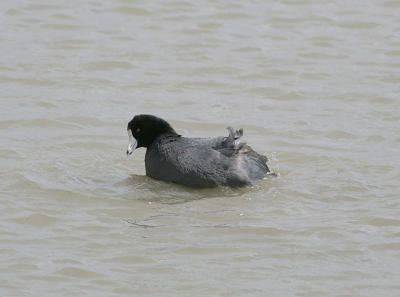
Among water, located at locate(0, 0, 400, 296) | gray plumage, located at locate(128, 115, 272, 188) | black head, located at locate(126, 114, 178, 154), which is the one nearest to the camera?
water, located at locate(0, 0, 400, 296)

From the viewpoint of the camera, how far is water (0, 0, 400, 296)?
7172 mm

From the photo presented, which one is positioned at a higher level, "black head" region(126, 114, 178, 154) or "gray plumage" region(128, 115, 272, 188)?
"black head" region(126, 114, 178, 154)

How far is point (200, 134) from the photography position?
436 inches

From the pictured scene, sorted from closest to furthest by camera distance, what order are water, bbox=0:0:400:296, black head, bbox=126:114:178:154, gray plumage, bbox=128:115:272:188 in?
water, bbox=0:0:400:296, gray plumage, bbox=128:115:272:188, black head, bbox=126:114:178:154

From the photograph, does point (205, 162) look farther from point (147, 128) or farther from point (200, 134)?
point (200, 134)

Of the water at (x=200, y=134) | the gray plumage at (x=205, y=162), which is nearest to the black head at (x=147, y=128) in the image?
the gray plumage at (x=205, y=162)

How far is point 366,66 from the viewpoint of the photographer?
13.2 metres

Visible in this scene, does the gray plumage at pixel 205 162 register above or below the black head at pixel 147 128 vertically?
below

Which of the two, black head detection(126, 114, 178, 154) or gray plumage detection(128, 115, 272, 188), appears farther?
black head detection(126, 114, 178, 154)

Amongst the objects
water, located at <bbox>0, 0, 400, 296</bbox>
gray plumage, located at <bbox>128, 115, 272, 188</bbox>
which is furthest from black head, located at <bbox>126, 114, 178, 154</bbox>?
water, located at <bbox>0, 0, 400, 296</bbox>

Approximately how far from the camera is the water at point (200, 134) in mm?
7172

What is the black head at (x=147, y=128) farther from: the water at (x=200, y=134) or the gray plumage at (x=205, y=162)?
the water at (x=200, y=134)

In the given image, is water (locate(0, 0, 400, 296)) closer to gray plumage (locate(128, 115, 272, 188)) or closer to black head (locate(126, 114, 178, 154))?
gray plumage (locate(128, 115, 272, 188))

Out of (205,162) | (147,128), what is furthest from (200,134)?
(205,162)
